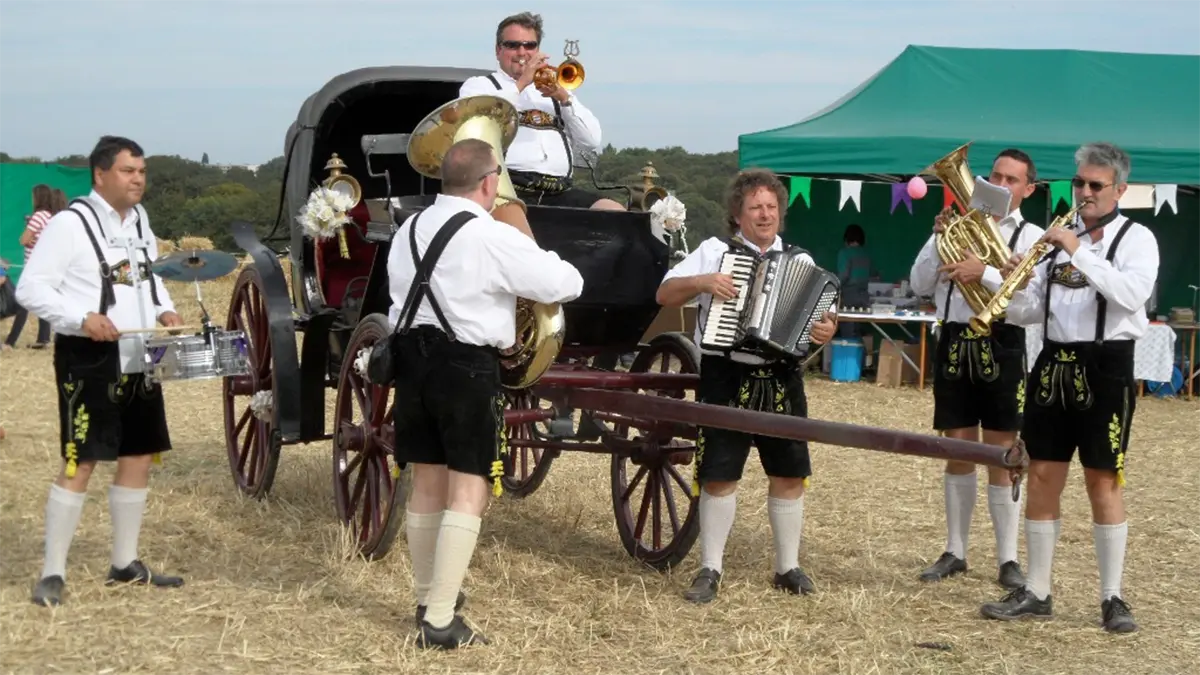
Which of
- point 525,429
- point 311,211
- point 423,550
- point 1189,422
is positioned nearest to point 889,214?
point 1189,422

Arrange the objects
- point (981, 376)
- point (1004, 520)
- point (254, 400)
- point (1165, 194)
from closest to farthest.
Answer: point (981, 376), point (1004, 520), point (254, 400), point (1165, 194)

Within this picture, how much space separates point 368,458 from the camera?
5637 millimetres

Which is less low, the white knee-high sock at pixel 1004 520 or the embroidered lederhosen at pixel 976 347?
the embroidered lederhosen at pixel 976 347

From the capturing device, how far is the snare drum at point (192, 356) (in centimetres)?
486

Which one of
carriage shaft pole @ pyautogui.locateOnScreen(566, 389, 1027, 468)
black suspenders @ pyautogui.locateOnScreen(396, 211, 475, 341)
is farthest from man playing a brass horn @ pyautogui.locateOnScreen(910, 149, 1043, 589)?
black suspenders @ pyautogui.locateOnScreen(396, 211, 475, 341)

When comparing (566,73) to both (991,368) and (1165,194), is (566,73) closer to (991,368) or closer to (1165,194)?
(991,368)

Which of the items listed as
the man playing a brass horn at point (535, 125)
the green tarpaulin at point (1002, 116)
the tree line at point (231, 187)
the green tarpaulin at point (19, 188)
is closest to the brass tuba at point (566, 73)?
the man playing a brass horn at point (535, 125)

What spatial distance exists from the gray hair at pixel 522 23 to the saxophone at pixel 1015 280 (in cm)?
226

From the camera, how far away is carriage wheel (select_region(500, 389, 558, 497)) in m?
6.70

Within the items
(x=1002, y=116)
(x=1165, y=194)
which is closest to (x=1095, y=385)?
(x=1165, y=194)

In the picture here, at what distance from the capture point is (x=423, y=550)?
4648 millimetres

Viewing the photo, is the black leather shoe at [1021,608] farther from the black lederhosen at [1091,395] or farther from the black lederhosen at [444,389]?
the black lederhosen at [444,389]

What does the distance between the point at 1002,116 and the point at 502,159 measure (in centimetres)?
919

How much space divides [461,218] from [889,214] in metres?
10.5
